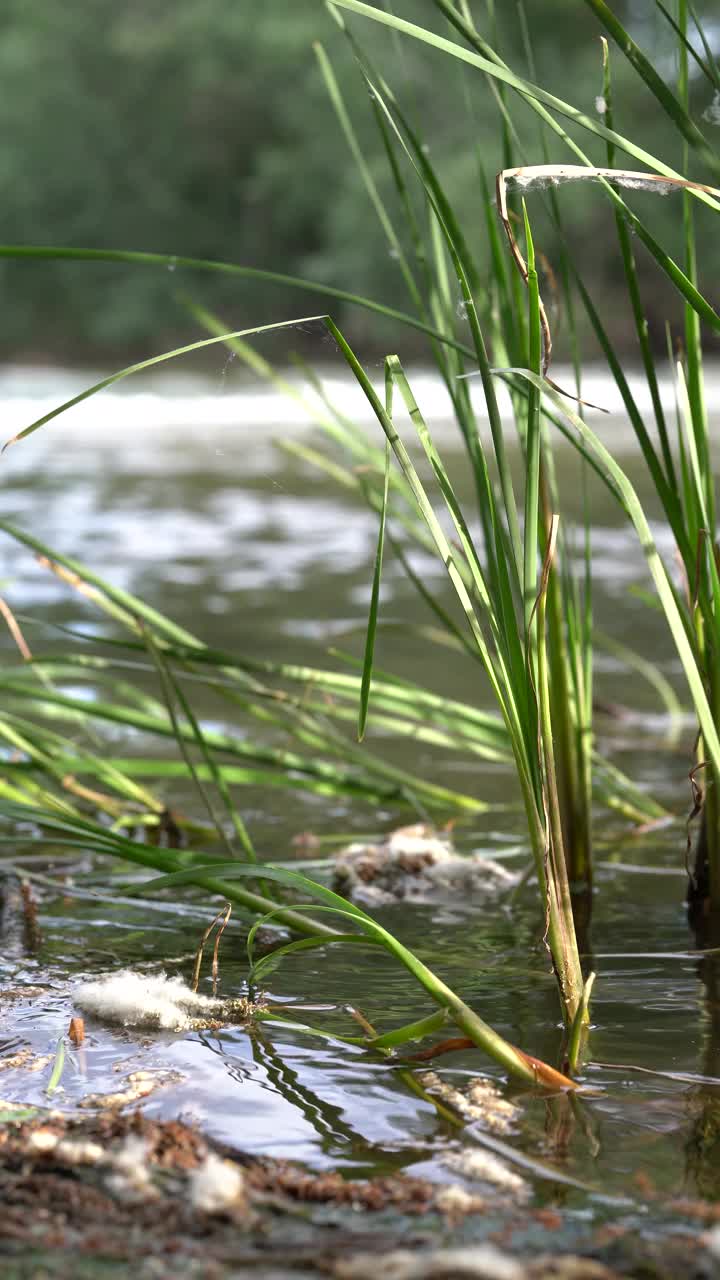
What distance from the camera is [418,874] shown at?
5.33ft

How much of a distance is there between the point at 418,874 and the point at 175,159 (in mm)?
38578

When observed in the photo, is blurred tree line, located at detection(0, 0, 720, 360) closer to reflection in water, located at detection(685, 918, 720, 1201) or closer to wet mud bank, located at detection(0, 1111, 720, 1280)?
reflection in water, located at detection(685, 918, 720, 1201)

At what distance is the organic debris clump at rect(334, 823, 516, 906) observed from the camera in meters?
1.60

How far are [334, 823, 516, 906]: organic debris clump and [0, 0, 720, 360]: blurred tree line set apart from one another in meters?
30.3

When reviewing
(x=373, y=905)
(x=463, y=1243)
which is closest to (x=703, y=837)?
(x=373, y=905)

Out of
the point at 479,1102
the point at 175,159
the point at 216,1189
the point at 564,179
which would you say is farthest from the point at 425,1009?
the point at 175,159

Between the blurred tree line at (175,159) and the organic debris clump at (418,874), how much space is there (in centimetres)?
3029

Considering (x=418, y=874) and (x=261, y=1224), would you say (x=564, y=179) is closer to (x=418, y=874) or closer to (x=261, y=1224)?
(x=261, y=1224)

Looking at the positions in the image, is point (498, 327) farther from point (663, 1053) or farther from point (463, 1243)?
point (463, 1243)

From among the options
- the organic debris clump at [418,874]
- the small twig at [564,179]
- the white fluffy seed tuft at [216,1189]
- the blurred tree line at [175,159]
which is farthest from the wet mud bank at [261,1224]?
the blurred tree line at [175,159]

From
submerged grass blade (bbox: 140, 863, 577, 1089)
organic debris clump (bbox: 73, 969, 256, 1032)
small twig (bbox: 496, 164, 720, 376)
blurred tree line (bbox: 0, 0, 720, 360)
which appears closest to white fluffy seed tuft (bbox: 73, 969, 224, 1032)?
organic debris clump (bbox: 73, 969, 256, 1032)

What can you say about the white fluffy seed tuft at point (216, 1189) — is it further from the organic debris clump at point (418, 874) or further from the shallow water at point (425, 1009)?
the organic debris clump at point (418, 874)

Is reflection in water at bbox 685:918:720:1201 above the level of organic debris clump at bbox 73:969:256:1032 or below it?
below

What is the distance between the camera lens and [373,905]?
1.56 meters
